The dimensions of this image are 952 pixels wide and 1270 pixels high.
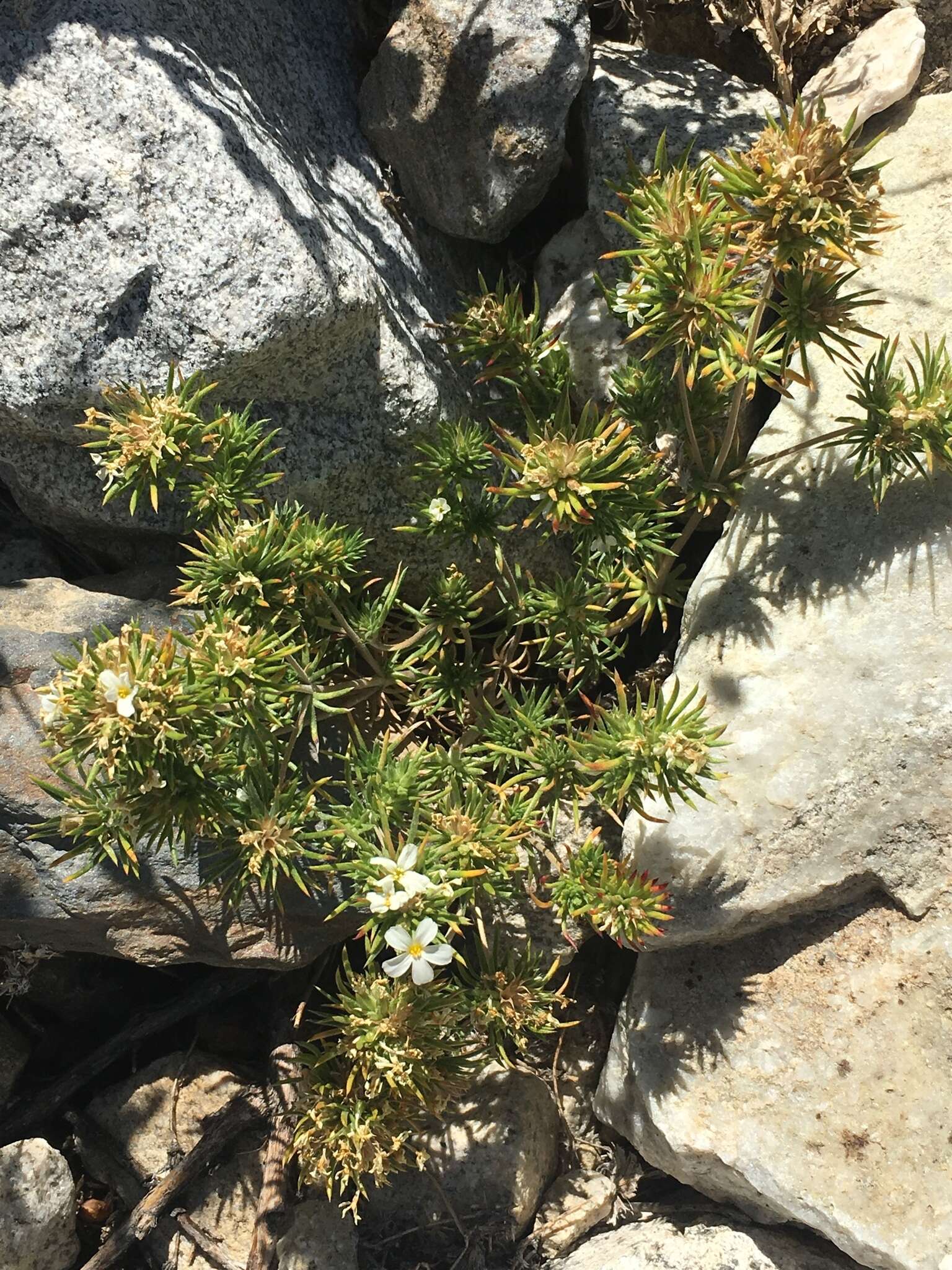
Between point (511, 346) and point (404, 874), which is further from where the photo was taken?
point (511, 346)

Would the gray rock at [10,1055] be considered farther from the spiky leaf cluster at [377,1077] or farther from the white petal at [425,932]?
the white petal at [425,932]

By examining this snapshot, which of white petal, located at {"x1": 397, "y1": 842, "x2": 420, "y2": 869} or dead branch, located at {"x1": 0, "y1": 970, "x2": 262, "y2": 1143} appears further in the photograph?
dead branch, located at {"x1": 0, "y1": 970, "x2": 262, "y2": 1143}

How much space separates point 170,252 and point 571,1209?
433cm

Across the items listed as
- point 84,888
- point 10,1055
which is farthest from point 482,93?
point 10,1055

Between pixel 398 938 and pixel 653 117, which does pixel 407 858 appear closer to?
pixel 398 938

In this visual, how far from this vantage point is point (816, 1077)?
4.05 meters

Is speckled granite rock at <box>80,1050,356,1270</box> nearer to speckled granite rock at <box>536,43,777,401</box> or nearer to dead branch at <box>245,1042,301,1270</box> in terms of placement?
dead branch at <box>245,1042,301,1270</box>

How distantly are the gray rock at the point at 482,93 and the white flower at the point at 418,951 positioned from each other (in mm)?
2960

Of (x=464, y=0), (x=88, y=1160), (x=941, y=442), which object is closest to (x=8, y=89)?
(x=464, y=0)

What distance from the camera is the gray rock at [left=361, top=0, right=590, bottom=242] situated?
4.26m

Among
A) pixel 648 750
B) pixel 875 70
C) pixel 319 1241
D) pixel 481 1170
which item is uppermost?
pixel 875 70

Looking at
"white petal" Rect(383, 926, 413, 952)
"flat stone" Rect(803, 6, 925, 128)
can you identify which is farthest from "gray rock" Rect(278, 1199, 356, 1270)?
"flat stone" Rect(803, 6, 925, 128)

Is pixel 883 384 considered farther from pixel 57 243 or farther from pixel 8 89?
pixel 8 89

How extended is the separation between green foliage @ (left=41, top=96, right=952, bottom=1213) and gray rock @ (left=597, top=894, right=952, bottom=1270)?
1.88 feet
